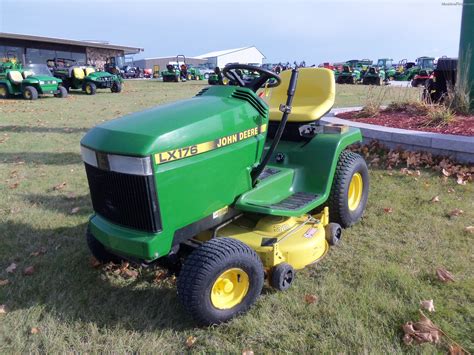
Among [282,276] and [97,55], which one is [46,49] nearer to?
[97,55]

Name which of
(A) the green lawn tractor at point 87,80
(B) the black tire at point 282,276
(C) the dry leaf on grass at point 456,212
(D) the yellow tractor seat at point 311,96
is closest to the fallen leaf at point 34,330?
(B) the black tire at point 282,276

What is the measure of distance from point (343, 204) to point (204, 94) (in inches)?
54.8

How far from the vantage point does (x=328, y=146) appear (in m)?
3.27

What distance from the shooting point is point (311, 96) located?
3756 millimetres

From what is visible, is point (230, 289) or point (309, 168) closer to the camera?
point (230, 289)

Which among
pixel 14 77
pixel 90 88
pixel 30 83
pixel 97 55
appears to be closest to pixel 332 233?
pixel 30 83

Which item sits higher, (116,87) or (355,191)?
(116,87)

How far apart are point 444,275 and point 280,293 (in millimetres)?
1069

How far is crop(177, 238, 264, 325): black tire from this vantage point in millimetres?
2203

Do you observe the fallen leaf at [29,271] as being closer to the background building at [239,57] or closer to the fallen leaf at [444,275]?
the fallen leaf at [444,275]

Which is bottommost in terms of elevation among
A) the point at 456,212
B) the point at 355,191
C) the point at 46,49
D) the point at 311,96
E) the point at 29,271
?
the point at 456,212

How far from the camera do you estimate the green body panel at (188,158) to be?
2205 millimetres

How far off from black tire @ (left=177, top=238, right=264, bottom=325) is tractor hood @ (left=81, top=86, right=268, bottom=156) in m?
0.60

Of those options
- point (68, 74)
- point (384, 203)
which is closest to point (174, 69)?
point (68, 74)
